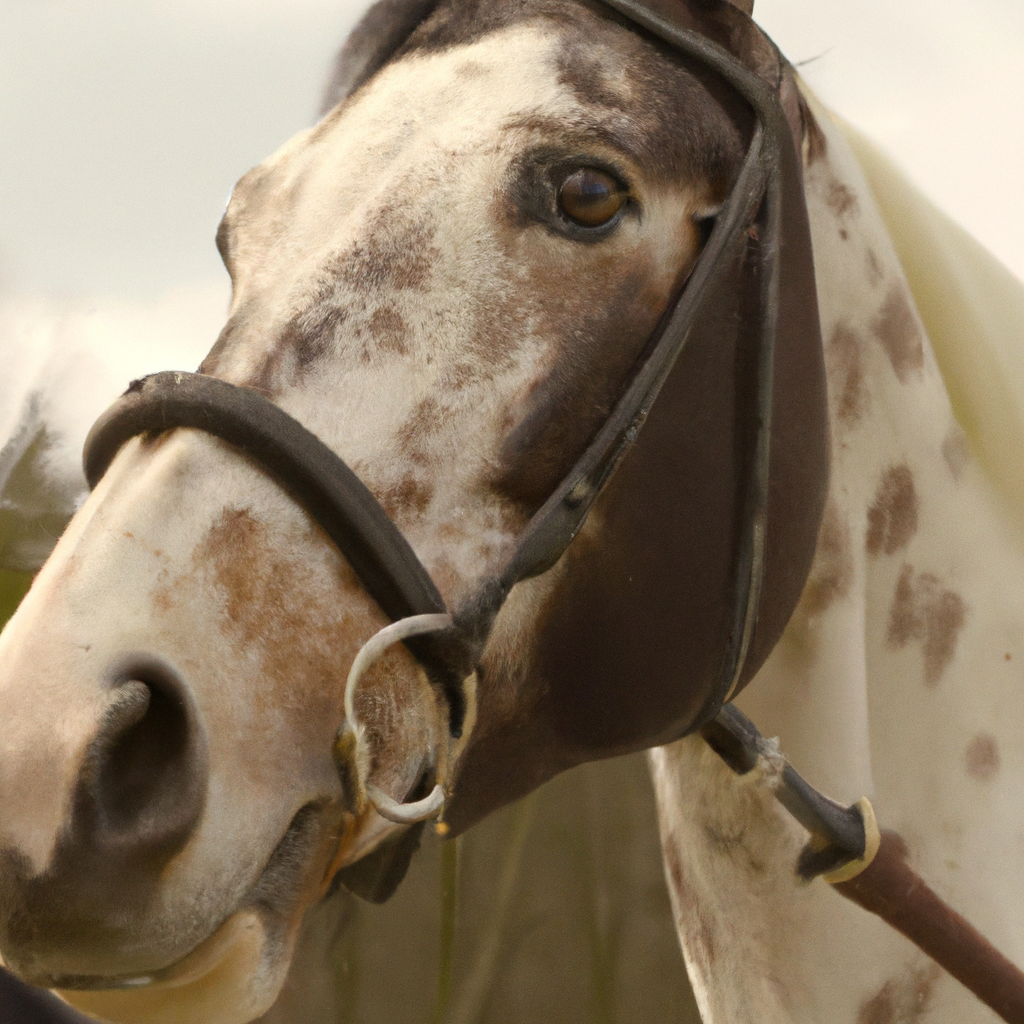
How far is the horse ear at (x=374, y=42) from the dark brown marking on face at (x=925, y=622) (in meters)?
0.71

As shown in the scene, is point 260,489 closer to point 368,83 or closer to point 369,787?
point 369,787

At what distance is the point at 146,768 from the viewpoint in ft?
1.92

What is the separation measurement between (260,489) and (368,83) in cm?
42

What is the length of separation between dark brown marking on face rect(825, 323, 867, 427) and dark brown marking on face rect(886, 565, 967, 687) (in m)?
0.17

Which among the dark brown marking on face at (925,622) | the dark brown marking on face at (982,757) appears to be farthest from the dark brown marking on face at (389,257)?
the dark brown marking on face at (982,757)

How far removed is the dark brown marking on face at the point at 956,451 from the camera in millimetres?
1094

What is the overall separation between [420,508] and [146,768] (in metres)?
0.24

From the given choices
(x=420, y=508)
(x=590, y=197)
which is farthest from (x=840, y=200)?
(x=420, y=508)

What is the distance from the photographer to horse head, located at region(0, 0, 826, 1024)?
58 centimetres

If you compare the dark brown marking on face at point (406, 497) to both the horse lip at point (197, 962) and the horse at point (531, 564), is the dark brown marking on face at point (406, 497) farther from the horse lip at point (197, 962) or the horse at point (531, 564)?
the horse lip at point (197, 962)

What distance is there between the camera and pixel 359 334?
723 millimetres

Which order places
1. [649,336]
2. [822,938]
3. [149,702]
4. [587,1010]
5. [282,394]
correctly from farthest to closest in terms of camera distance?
[587,1010] < [822,938] < [649,336] < [282,394] < [149,702]

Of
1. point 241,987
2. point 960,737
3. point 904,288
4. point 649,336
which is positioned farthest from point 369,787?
point 904,288

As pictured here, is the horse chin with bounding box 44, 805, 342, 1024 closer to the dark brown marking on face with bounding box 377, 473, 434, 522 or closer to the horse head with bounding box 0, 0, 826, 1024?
the horse head with bounding box 0, 0, 826, 1024
